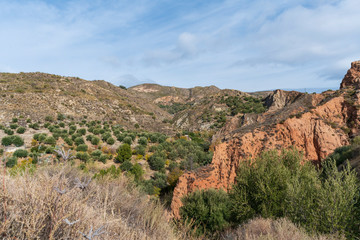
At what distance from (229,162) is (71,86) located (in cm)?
5063

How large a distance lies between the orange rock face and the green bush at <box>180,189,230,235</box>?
0.80 metres

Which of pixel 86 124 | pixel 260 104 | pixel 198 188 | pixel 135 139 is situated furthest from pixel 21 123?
pixel 260 104

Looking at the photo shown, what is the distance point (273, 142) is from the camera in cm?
1186

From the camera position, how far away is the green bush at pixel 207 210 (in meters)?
8.37

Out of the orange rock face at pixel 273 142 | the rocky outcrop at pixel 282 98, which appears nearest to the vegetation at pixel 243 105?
the rocky outcrop at pixel 282 98

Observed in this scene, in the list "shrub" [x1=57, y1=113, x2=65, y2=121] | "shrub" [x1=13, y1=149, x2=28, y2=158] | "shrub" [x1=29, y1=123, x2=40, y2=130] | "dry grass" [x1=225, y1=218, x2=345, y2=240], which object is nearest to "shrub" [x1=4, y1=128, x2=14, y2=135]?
"shrub" [x1=29, y1=123, x2=40, y2=130]

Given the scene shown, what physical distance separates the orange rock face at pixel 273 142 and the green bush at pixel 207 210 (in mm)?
797

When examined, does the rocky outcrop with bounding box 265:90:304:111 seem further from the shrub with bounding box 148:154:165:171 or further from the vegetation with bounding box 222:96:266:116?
the shrub with bounding box 148:154:165:171

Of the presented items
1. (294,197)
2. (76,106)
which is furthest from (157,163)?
(76,106)

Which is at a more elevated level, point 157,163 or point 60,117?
point 60,117

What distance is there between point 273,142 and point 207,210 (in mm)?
6298

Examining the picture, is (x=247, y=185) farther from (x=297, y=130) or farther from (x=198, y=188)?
(x=297, y=130)

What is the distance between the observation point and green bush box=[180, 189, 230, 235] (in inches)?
329

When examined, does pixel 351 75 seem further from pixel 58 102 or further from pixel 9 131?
pixel 58 102
